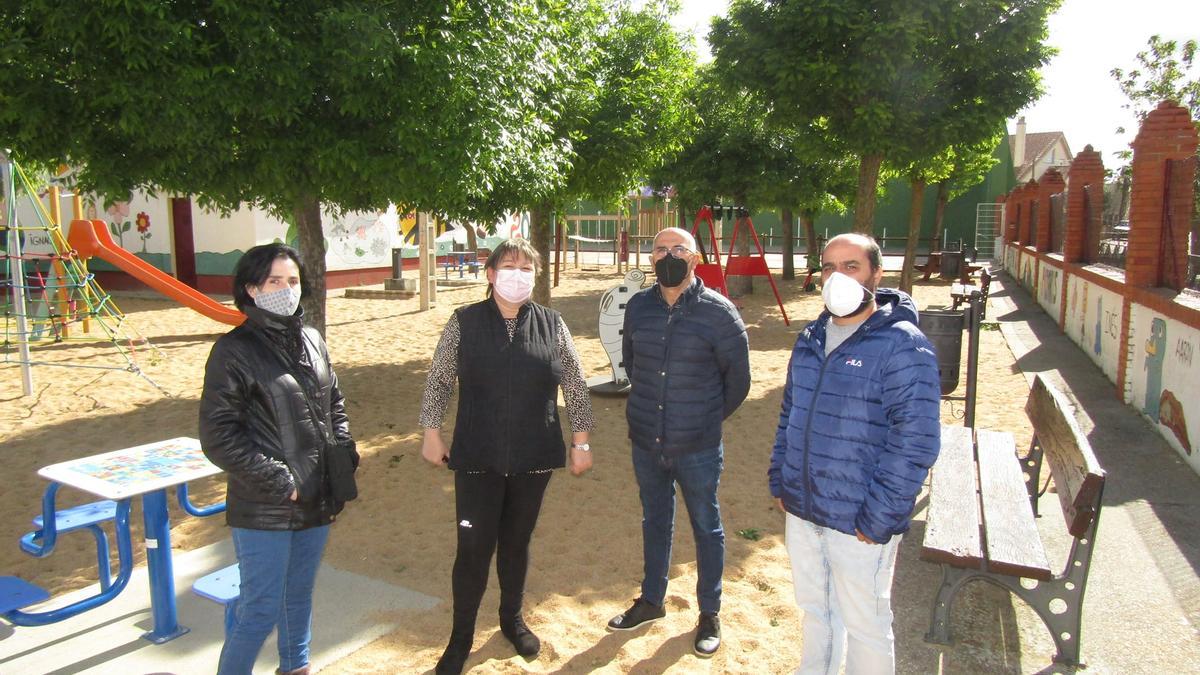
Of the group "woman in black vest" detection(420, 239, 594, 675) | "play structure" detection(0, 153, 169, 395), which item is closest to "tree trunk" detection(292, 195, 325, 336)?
"play structure" detection(0, 153, 169, 395)

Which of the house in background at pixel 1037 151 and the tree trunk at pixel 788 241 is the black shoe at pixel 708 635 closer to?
the tree trunk at pixel 788 241

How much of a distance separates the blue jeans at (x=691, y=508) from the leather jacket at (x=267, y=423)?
1.37m

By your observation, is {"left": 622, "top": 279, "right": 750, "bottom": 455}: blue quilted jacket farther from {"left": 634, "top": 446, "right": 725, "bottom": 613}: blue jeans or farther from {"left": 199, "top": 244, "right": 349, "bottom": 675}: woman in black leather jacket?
{"left": 199, "top": 244, "right": 349, "bottom": 675}: woman in black leather jacket

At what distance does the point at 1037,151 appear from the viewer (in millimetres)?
62281

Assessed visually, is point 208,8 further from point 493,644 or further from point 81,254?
point 81,254

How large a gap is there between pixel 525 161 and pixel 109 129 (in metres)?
3.19

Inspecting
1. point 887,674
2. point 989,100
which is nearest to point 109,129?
point 887,674

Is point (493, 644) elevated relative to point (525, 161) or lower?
lower

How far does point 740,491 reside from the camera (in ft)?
18.8

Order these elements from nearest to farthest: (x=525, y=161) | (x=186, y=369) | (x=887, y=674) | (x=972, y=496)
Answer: (x=887, y=674) < (x=972, y=496) < (x=525, y=161) < (x=186, y=369)

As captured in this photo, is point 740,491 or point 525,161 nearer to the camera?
point 740,491

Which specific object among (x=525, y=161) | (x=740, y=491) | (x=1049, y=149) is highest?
(x=1049, y=149)

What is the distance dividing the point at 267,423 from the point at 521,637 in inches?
58.9

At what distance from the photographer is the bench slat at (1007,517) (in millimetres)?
3268
